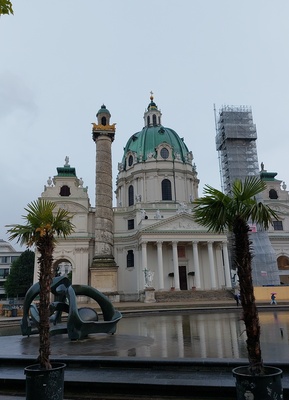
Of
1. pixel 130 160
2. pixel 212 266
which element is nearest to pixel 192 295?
pixel 212 266

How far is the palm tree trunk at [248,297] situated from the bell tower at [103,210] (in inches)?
1308

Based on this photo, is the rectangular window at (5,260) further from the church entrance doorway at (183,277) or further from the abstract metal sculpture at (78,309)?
the abstract metal sculpture at (78,309)

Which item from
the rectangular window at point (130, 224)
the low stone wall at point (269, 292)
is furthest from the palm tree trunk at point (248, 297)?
the rectangular window at point (130, 224)

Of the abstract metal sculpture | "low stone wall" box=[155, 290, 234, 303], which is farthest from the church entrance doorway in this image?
the abstract metal sculpture

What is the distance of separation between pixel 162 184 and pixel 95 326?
42.0 m

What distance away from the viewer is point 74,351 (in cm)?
989

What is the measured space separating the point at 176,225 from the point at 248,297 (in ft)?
130

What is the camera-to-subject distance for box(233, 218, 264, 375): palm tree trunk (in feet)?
15.9

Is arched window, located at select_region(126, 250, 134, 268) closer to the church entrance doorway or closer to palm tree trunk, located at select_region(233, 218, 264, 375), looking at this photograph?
the church entrance doorway

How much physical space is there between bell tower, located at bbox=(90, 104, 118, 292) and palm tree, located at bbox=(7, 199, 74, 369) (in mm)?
30941

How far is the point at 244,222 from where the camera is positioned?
18.9 ft

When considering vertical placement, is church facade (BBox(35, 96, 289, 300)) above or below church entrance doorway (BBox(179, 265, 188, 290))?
above

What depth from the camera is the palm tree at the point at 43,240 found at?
566cm

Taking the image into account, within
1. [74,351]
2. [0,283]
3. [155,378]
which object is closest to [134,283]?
[74,351]
